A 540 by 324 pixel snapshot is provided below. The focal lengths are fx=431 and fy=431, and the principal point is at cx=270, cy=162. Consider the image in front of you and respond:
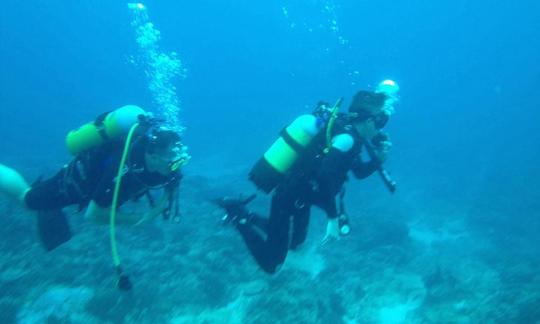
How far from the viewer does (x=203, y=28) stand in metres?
172

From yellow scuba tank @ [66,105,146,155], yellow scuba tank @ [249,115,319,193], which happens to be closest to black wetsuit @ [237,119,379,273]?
yellow scuba tank @ [249,115,319,193]

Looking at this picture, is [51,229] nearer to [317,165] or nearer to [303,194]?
[303,194]

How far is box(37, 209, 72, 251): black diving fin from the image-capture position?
248 inches

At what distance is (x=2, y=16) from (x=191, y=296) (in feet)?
645

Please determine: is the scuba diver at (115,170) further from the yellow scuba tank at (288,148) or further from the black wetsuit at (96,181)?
the yellow scuba tank at (288,148)

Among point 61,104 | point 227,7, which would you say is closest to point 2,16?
point 227,7

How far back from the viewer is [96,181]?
18.0 ft

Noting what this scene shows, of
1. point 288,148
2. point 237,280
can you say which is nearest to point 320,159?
point 288,148

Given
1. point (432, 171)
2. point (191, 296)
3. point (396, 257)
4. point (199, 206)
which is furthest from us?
point (432, 171)

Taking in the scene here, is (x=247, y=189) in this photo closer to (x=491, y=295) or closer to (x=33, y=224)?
(x=33, y=224)

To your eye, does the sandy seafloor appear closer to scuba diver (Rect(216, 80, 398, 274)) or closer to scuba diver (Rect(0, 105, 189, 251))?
scuba diver (Rect(0, 105, 189, 251))

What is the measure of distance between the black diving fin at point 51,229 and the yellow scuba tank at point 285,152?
3.02 meters

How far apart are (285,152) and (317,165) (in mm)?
452

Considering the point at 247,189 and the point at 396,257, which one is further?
the point at 247,189
